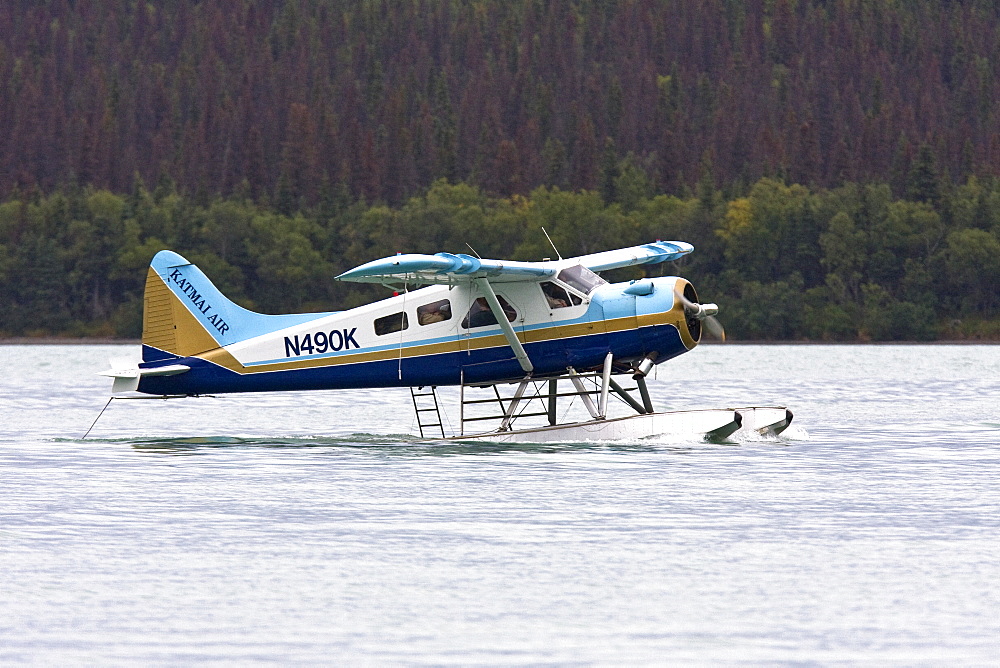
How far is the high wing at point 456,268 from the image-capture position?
1892cm

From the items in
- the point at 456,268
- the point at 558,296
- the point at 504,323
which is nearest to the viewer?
the point at 456,268

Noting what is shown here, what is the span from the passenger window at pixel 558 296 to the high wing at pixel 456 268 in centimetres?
22

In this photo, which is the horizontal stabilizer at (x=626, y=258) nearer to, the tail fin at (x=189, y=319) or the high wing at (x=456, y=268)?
the high wing at (x=456, y=268)

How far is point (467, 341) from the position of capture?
21.8m

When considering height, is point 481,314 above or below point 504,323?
above

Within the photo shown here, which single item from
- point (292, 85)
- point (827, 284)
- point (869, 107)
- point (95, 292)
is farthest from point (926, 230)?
point (292, 85)

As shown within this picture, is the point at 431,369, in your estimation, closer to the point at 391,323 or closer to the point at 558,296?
the point at 391,323

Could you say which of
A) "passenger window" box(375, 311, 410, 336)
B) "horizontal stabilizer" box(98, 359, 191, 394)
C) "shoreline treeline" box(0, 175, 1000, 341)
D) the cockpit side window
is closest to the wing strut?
the cockpit side window

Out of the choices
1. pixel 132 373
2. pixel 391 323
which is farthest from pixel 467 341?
pixel 132 373

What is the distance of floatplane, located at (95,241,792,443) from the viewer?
826 inches

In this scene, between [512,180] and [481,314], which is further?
[512,180]

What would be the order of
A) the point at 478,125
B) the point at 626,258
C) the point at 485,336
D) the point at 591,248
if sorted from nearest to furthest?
the point at 485,336 < the point at 626,258 < the point at 591,248 < the point at 478,125

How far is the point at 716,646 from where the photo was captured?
31.3 ft

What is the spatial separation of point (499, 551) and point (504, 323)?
865 centimetres
